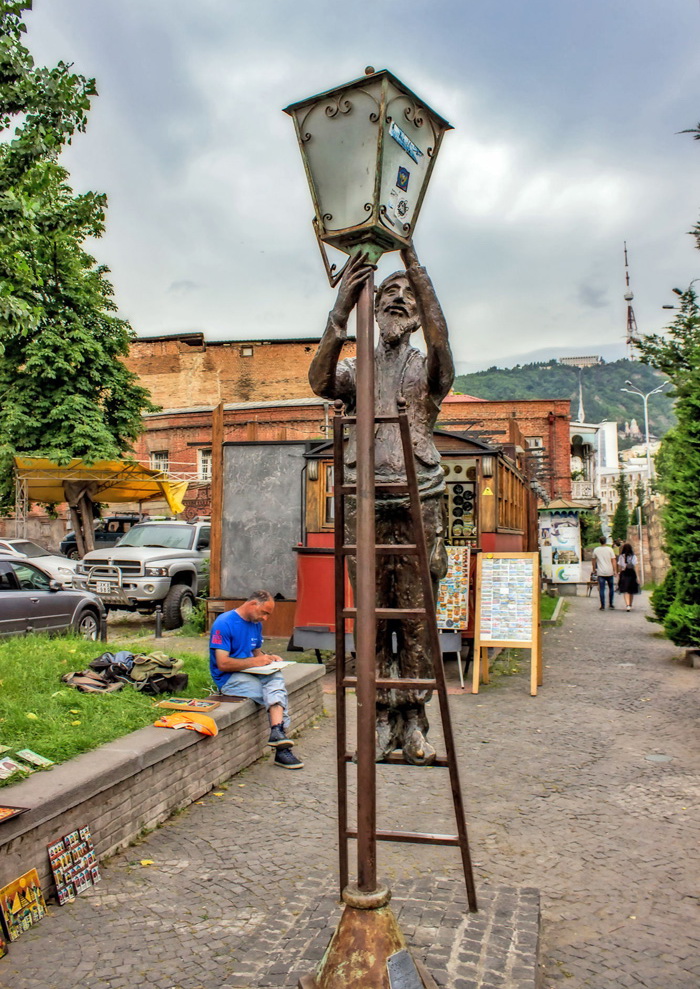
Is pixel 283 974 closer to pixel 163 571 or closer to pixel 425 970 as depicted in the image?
pixel 425 970

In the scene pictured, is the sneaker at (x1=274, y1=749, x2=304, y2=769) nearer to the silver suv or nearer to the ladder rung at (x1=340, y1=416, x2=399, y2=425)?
the ladder rung at (x1=340, y1=416, x2=399, y2=425)

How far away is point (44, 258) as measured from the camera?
340 inches

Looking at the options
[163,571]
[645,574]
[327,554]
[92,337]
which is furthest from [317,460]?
[645,574]

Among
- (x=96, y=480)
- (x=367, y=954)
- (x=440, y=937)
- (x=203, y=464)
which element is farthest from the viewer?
(x=203, y=464)

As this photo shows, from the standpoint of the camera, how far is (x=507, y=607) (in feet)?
32.3

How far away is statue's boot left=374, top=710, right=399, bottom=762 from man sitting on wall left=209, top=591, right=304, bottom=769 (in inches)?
105

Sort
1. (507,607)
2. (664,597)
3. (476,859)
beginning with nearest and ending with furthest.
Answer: (476,859)
(507,607)
(664,597)

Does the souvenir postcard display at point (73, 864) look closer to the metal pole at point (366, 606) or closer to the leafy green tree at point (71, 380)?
the metal pole at point (366, 606)

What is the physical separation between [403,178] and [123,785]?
358 cm

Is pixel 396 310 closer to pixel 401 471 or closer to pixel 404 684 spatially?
pixel 401 471

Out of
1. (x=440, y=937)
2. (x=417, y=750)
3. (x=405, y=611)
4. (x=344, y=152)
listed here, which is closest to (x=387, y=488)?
(x=405, y=611)

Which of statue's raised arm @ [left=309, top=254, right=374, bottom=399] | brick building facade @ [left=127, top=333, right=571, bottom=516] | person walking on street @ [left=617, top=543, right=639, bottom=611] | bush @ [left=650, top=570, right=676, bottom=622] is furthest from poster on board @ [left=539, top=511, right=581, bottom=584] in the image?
statue's raised arm @ [left=309, top=254, right=374, bottom=399]

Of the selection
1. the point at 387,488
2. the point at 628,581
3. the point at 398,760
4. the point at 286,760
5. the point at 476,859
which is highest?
the point at 387,488

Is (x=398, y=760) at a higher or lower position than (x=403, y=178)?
lower
